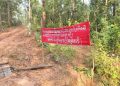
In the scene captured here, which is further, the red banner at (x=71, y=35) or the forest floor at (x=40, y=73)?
the forest floor at (x=40, y=73)

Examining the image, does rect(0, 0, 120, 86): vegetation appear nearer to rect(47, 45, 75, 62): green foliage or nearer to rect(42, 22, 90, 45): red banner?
rect(47, 45, 75, 62): green foliage

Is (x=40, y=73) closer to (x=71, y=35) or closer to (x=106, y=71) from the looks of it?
(x=71, y=35)

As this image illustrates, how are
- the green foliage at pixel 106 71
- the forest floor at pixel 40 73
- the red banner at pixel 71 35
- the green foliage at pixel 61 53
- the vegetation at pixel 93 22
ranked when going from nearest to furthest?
1. the red banner at pixel 71 35
2. the forest floor at pixel 40 73
3. the green foliage at pixel 106 71
4. the vegetation at pixel 93 22
5. the green foliage at pixel 61 53

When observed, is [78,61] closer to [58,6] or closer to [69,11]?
[69,11]

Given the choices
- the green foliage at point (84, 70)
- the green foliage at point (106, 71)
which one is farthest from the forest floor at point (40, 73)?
the green foliage at point (106, 71)

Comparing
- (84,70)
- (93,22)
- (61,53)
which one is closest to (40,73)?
(84,70)

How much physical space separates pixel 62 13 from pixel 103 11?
4.75 metres

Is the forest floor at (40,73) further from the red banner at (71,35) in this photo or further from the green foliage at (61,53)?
the red banner at (71,35)

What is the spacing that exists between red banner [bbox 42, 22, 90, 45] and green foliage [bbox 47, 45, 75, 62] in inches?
37.5

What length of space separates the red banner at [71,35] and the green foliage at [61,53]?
3.13 ft

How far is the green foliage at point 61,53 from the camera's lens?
912cm

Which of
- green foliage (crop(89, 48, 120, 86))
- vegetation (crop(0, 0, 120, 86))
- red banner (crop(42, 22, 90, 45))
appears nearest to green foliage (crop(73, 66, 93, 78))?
vegetation (crop(0, 0, 120, 86))

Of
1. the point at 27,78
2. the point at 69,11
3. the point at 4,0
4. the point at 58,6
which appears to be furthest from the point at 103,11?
the point at 4,0

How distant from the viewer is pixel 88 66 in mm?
8914
